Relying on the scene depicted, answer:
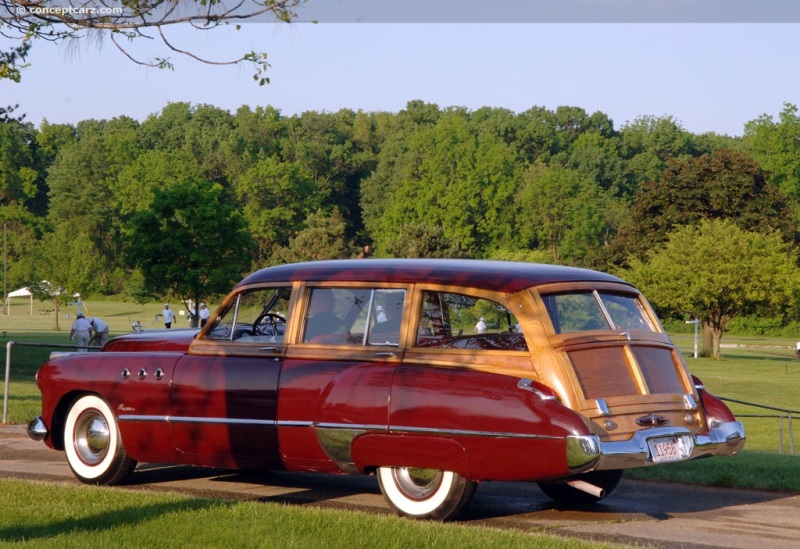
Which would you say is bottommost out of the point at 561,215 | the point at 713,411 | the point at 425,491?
the point at 425,491

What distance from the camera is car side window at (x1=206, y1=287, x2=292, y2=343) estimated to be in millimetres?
10078

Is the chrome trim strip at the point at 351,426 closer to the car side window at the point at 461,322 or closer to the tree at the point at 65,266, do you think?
the car side window at the point at 461,322

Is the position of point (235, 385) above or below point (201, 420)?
above

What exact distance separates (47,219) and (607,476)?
424ft

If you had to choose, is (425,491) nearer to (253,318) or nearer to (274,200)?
(253,318)

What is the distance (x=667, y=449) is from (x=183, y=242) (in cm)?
5854

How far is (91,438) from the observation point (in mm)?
10664

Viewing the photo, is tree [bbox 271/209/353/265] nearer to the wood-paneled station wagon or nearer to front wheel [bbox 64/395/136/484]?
front wheel [bbox 64/395/136/484]

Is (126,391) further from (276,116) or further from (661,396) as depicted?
(276,116)

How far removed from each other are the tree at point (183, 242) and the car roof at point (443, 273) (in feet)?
183

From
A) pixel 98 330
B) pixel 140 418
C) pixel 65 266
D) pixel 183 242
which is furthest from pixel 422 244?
pixel 140 418

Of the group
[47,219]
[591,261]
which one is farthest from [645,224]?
[47,219]

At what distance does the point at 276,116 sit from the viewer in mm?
149250

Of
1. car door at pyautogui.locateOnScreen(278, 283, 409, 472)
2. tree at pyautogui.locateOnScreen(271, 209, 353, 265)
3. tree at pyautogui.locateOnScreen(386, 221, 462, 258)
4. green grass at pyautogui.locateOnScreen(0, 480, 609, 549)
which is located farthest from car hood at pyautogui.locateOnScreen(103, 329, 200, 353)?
tree at pyautogui.locateOnScreen(271, 209, 353, 265)
